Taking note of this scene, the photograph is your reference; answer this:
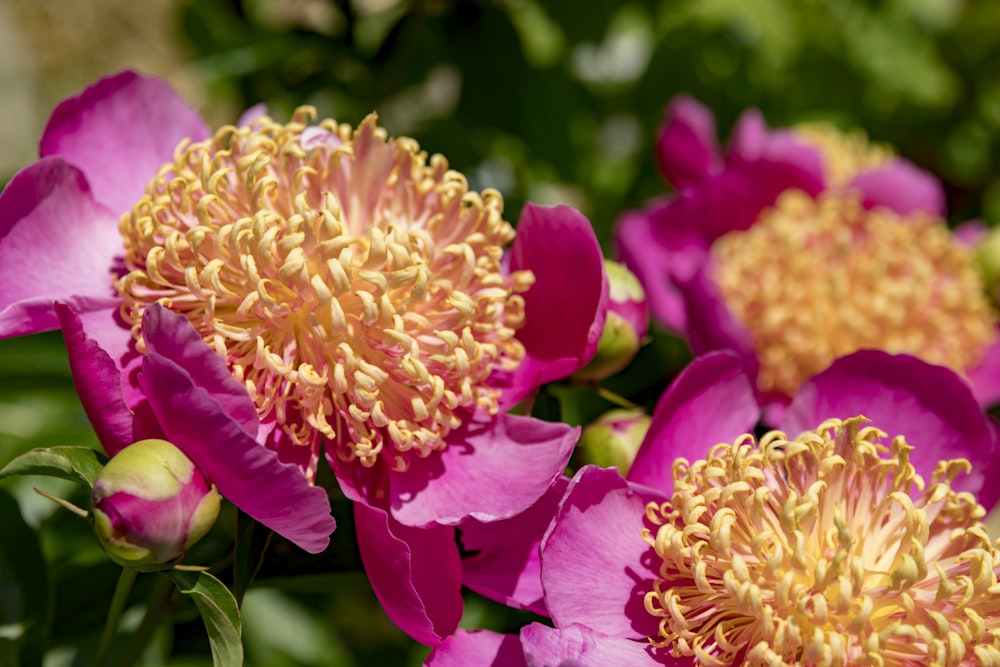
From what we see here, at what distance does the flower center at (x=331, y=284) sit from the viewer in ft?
2.76

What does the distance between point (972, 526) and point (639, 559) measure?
29cm

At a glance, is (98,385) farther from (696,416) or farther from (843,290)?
(843,290)

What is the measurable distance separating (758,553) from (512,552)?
0.22 meters

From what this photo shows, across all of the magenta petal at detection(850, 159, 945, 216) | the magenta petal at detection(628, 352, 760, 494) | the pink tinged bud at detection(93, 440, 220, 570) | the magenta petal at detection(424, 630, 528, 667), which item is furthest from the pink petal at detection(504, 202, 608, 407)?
the magenta petal at detection(850, 159, 945, 216)

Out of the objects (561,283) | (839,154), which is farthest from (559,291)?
(839,154)

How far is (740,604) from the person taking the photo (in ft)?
2.66

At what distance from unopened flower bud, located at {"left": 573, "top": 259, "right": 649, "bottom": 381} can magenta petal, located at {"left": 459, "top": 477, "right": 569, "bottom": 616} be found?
0.18 m

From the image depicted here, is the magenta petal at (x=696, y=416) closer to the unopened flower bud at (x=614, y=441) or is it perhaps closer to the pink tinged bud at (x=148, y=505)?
the unopened flower bud at (x=614, y=441)

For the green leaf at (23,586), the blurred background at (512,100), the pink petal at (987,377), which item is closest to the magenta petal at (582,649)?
the blurred background at (512,100)

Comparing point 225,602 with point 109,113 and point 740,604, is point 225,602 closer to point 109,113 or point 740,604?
point 740,604

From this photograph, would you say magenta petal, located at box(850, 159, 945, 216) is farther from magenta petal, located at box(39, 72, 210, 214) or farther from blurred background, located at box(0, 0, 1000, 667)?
magenta petal, located at box(39, 72, 210, 214)

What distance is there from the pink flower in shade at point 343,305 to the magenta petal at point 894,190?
0.90 m

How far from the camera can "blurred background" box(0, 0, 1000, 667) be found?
1.21 metres

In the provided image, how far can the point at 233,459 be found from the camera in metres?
0.73
